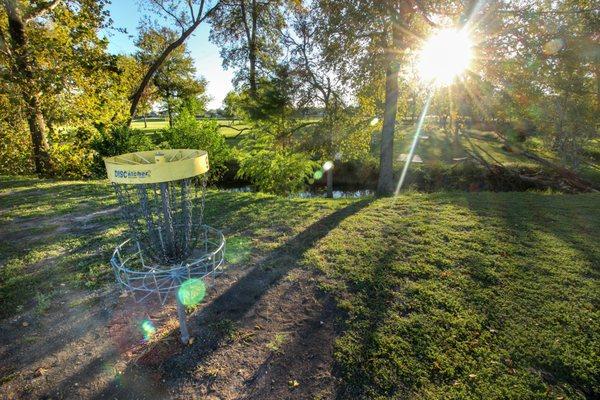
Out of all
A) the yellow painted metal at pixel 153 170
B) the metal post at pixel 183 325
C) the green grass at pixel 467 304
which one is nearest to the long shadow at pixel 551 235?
the green grass at pixel 467 304

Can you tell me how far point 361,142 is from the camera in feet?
39.8

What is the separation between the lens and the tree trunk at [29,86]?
30.8 feet

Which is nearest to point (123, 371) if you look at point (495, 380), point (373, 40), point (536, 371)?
point (495, 380)

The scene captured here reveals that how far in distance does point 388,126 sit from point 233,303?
7.76 m

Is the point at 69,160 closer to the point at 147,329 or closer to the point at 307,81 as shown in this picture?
the point at 307,81

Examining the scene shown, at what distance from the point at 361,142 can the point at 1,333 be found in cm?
1096

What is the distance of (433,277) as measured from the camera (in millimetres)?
4609

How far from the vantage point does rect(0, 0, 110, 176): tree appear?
31.3ft

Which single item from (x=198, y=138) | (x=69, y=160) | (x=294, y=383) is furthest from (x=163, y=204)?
(x=198, y=138)

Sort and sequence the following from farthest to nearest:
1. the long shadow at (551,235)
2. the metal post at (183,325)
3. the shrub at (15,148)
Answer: the shrub at (15,148) → the metal post at (183,325) → the long shadow at (551,235)

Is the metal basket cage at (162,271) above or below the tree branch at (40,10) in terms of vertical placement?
below

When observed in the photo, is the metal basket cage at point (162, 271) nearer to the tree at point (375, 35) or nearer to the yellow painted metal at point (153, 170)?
the yellow painted metal at point (153, 170)

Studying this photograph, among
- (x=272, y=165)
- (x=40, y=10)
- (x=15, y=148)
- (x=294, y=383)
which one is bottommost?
(x=294, y=383)

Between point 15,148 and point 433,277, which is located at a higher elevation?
point 15,148
